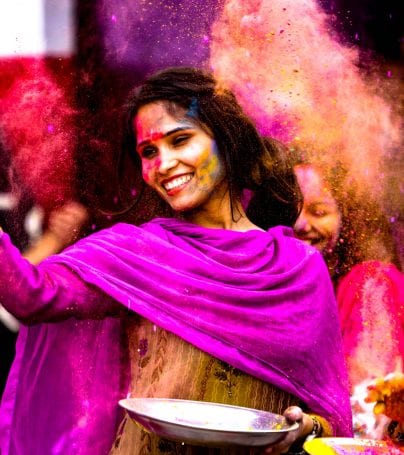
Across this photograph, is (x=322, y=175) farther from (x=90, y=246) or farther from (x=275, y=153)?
(x=90, y=246)

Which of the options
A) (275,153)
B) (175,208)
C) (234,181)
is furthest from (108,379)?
(275,153)

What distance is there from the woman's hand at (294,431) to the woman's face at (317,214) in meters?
0.78

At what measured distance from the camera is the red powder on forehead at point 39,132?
9.00 feet

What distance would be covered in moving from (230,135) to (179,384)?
89 centimetres

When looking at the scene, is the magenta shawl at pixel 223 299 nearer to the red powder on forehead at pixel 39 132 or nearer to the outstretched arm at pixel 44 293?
the outstretched arm at pixel 44 293

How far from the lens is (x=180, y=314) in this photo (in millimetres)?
2486

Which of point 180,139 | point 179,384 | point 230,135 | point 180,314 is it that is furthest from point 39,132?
point 179,384

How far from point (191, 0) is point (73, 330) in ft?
4.34

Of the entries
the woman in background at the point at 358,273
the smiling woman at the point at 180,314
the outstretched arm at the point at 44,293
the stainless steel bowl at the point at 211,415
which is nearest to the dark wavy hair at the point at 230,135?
the smiling woman at the point at 180,314

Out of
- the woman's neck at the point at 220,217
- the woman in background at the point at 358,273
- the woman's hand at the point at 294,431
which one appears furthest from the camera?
the woman in background at the point at 358,273

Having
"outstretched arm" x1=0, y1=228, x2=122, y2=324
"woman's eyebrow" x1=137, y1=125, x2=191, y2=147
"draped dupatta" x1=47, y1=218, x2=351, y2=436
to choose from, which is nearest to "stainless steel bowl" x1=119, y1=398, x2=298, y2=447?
"draped dupatta" x1=47, y1=218, x2=351, y2=436

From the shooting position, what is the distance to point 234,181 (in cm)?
275

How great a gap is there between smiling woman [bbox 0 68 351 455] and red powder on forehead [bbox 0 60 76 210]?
0.25 meters

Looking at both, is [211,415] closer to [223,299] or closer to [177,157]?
[223,299]
